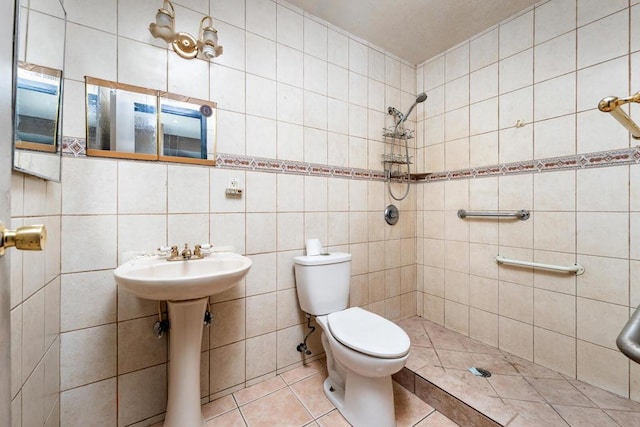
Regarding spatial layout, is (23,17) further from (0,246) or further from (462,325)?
(462,325)

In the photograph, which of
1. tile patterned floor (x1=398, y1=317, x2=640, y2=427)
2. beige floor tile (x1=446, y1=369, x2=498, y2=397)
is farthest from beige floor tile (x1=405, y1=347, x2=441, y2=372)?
beige floor tile (x1=446, y1=369, x2=498, y2=397)

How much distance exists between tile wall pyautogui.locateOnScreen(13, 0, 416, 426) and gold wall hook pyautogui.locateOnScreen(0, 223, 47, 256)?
1.87ft

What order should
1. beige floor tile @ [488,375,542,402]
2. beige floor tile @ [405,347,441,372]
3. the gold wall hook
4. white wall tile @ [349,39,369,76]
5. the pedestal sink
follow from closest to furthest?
the gold wall hook
the pedestal sink
beige floor tile @ [488,375,542,402]
beige floor tile @ [405,347,441,372]
white wall tile @ [349,39,369,76]

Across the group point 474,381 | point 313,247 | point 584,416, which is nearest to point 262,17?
point 313,247

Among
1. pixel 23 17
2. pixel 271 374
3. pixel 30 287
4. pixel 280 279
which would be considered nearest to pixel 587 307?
pixel 280 279

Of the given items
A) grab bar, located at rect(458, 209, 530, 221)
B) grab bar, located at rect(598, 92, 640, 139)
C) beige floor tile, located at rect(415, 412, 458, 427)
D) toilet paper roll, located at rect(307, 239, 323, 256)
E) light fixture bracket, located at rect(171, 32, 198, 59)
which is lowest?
beige floor tile, located at rect(415, 412, 458, 427)

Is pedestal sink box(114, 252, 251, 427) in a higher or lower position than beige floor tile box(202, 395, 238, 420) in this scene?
higher

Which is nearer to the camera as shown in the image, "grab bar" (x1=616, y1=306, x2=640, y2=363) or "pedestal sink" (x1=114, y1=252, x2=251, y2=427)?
"grab bar" (x1=616, y1=306, x2=640, y2=363)

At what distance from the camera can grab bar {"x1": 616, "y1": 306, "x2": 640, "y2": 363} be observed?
1.69 feet

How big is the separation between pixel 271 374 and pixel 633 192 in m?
2.18

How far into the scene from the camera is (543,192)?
1.59 m

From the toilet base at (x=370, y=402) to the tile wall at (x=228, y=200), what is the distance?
52 cm

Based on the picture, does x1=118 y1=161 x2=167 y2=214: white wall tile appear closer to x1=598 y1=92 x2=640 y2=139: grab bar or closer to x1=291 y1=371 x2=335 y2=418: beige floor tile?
x1=291 y1=371 x2=335 y2=418: beige floor tile

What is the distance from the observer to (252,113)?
1.52 metres
